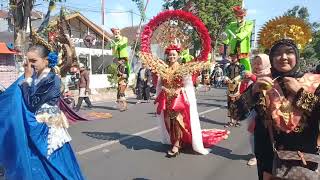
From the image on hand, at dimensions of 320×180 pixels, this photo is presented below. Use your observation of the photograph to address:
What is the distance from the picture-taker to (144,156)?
24.2ft

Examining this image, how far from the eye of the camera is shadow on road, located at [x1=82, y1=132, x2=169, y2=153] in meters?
7.97

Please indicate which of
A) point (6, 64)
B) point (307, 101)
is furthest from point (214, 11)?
point (307, 101)

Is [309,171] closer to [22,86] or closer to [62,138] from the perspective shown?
[62,138]

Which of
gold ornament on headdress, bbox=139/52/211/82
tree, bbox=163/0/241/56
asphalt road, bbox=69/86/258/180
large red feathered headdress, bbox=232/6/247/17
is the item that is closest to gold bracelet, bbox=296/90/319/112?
asphalt road, bbox=69/86/258/180

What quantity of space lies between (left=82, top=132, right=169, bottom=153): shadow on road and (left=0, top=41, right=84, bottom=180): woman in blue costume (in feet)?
10.6

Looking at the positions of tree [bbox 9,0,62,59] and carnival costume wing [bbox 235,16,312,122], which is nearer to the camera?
carnival costume wing [bbox 235,16,312,122]

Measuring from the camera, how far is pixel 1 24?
3127cm

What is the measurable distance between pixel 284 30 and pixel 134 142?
194 inches

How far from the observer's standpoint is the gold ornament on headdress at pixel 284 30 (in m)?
4.13

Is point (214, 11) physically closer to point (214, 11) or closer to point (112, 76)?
point (214, 11)

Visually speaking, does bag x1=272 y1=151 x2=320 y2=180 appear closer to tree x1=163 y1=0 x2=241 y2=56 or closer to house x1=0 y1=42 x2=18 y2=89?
house x1=0 y1=42 x2=18 y2=89

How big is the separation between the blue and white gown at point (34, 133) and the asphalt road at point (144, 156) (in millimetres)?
1517

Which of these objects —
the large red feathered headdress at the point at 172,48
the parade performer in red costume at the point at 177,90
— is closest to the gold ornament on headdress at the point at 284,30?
the parade performer in red costume at the point at 177,90

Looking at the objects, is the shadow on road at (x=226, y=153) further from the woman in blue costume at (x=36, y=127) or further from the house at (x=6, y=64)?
the house at (x=6, y=64)
